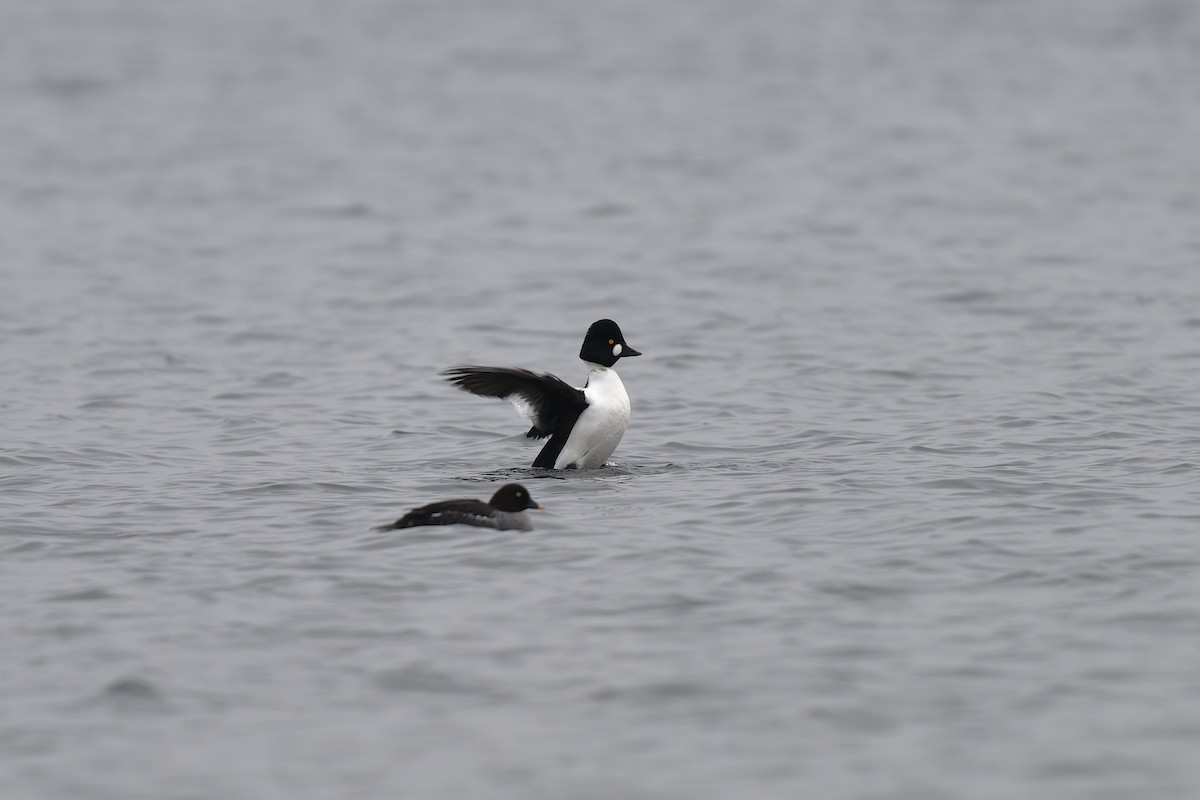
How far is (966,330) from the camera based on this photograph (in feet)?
69.3

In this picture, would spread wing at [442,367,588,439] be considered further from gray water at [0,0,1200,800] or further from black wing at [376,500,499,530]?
black wing at [376,500,499,530]

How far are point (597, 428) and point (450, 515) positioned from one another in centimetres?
273

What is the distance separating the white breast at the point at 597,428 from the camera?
14328 millimetres

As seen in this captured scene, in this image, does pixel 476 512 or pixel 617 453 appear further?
pixel 617 453

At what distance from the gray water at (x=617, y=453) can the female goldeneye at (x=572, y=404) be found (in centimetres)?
37

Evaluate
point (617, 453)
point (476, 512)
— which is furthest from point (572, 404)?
point (476, 512)

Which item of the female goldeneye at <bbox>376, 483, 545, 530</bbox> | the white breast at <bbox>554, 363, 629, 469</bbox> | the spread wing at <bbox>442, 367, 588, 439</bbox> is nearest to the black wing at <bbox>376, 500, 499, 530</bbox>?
the female goldeneye at <bbox>376, 483, 545, 530</bbox>

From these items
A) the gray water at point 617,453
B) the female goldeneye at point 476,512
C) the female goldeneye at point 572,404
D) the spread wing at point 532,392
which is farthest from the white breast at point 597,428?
the female goldeneye at point 476,512

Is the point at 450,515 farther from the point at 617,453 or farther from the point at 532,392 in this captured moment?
the point at 617,453

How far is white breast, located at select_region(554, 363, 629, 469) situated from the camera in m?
14.3

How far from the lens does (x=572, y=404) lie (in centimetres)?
1439

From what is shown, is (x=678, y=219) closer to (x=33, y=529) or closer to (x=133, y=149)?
(x=133, y=149)

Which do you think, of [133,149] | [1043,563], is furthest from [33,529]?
[133,149]

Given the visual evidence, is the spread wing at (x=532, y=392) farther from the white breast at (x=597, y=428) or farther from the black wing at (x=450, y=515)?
the black wing at (x=450, y=515)
